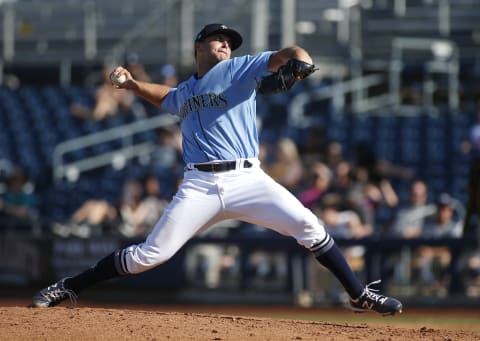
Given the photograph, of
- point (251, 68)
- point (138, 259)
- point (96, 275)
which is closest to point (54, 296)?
point (96, 275)

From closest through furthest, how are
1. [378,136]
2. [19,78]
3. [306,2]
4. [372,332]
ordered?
[372,332], [378,136], [306,2], [19,78]

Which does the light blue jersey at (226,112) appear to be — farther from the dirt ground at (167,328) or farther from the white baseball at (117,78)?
the dirt ground at (167,328)

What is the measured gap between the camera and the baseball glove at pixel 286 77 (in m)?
5.96

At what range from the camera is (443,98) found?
648 inches

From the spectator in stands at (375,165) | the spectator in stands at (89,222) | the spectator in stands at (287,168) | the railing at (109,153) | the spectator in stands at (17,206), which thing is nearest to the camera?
the spectator in stands at (287,168)

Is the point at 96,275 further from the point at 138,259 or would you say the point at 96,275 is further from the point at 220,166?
the point at 220,166

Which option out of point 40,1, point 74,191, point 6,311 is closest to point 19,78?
point 40,1

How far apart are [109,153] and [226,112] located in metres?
10.0

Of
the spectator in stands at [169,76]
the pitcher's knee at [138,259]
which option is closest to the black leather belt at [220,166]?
the pitcher's knee at [138,259]

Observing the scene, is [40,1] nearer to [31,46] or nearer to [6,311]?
[31,46]

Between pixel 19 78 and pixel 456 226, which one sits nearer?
pixel 456 226

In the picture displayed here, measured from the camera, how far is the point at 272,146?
1428 cm

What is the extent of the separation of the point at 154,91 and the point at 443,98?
33.9ft

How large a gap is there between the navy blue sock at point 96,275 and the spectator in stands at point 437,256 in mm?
6302
